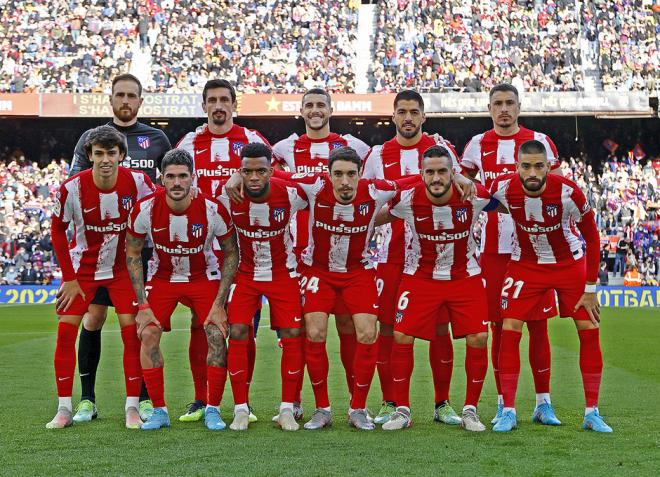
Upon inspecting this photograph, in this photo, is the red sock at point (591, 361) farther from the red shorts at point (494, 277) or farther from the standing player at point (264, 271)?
the standing player at point (264, 271)

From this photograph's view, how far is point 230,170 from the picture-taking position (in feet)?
23.2

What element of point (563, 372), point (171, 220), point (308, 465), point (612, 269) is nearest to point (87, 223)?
point (171, 220)

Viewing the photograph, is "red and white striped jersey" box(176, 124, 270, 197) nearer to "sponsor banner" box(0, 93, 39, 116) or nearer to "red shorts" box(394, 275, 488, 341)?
"red shorts" box(394, 275, 488, 341)

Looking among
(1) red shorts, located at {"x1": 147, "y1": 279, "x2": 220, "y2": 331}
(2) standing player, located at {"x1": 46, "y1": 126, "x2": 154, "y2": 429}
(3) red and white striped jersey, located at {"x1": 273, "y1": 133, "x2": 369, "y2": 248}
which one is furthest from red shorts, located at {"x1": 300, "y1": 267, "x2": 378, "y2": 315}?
(2) standing player, located at {"x1": 46, "y1": 126, "x2": 154, "y2": 429}

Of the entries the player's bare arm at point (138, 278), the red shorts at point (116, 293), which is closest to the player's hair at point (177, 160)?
the player's bare arm at point (138, 278)

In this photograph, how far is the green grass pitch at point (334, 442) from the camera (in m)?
4.73

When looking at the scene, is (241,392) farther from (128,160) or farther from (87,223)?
(128,160)

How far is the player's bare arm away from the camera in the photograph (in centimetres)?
611

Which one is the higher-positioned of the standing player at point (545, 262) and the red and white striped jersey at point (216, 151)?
the red and white striped jersey at point (216, 151)

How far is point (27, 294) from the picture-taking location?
22.2 meters

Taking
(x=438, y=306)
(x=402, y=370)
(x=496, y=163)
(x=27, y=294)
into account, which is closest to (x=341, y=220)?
(x=438, y=306)

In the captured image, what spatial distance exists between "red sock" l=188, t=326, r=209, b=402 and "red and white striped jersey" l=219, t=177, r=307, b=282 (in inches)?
27.2

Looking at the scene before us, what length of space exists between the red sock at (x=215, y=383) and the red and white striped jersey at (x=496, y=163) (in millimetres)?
2210

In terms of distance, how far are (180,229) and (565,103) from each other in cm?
2068
